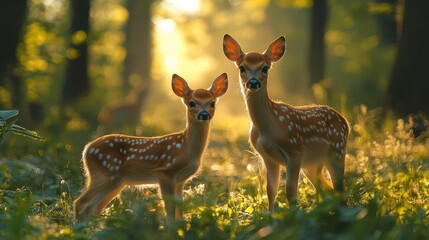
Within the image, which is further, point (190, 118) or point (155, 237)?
point (190, 118)

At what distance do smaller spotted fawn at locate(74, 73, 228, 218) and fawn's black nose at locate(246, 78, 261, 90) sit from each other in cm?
64

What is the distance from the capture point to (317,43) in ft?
69.6

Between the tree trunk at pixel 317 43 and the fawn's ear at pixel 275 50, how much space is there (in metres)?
13.6

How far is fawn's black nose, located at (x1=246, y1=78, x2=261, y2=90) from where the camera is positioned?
6.86m

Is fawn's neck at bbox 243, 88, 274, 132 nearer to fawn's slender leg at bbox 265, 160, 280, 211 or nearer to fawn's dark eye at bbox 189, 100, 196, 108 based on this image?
fawn's slender leg at bbox 265, 160, 280, 211

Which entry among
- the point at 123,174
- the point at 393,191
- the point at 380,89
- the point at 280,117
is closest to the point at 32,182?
the point at 123,174

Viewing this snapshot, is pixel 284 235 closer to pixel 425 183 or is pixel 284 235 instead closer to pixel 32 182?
pixel 425 183

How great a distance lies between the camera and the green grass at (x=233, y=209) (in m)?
5.01

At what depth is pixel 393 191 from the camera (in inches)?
279

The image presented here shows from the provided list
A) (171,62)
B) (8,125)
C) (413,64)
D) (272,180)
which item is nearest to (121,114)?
(413,64)

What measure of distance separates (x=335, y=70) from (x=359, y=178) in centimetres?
2983

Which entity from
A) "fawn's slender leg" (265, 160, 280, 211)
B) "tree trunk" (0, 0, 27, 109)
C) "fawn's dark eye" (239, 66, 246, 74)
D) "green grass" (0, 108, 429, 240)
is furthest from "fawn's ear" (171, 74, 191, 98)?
"tree trunk" (0, 0, 27, 109)

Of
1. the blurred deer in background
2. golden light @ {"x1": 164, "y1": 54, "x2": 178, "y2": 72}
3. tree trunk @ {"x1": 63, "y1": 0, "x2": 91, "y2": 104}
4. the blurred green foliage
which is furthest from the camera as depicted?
golden light @ {"x1": 164, "y1": 54, "x2": 178, "y2": 72}

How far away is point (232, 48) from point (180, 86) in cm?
70
